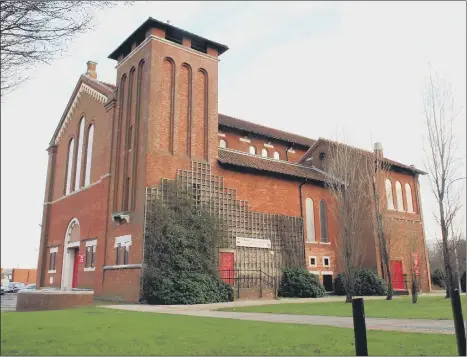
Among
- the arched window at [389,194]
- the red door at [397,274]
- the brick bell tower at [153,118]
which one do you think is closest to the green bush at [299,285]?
the red door at [397,274]

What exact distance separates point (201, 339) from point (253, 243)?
17050 millimetres

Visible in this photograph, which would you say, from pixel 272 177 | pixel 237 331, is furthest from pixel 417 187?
pixel 237 331

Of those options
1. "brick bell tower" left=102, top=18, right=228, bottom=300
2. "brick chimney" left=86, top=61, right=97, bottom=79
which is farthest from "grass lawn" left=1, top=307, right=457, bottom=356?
"brick chimney" left=86, top=61, right=97, bottom=79

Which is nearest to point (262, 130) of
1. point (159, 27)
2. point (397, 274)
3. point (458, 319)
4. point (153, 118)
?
point (159, 27)

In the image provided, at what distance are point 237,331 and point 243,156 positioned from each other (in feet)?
64.1

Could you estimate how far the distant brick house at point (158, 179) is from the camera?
2381 centimetres

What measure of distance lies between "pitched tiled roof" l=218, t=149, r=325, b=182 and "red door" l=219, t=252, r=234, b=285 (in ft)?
17.8

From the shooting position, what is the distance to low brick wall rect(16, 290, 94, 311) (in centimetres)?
1832

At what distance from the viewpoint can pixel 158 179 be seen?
23.2 m

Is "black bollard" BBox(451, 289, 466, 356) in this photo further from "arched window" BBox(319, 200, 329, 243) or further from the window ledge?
"arched window" BBox(319, 200, 329, 243)

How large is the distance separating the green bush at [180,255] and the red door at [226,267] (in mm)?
688

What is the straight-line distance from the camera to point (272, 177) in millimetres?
28141

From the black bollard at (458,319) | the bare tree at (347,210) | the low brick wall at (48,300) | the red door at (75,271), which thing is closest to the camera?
the black bollard at (458,319)

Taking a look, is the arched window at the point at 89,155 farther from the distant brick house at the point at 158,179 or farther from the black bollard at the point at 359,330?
the black bollard at the point at 359,330
